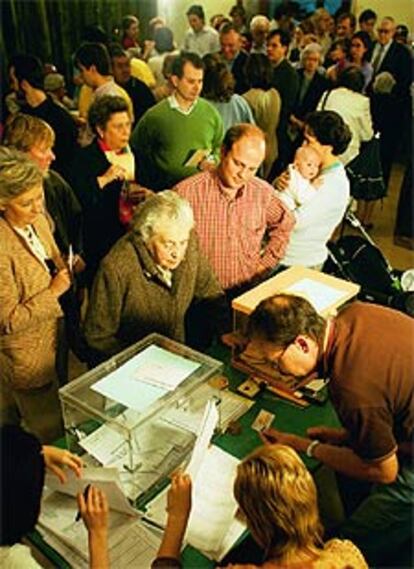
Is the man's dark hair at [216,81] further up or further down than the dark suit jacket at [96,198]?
further up

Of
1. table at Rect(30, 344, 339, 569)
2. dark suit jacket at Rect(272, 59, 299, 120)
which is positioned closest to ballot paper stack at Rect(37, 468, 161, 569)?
table at Rect(30, 344, 339, 569)

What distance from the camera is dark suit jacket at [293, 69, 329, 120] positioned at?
568 cm

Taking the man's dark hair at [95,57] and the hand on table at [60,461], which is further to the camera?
the man's dark hair at [95,57]

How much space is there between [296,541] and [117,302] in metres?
1.08

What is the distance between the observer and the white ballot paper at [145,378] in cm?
179

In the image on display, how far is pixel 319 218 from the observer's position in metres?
2.93

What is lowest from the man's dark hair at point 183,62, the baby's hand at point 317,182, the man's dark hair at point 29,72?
the baby's hand at point 317,182

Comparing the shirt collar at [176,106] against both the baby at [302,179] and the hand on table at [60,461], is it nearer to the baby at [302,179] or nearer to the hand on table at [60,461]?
the baby at [302,179]

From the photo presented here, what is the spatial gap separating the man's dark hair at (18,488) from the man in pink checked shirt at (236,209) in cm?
142

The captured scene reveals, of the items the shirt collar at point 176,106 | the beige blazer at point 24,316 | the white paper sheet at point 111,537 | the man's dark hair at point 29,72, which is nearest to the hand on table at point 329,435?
the white paper sheet at point 111,537

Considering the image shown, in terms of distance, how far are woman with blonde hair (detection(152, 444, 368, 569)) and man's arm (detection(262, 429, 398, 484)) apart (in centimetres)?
29

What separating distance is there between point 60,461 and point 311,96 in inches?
188

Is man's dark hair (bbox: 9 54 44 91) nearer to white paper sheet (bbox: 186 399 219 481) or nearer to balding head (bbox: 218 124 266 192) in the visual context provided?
balding head (bbox: 218 124 266 192)

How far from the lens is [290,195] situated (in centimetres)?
289
